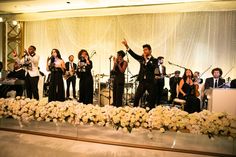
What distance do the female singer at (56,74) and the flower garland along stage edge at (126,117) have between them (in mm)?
2014

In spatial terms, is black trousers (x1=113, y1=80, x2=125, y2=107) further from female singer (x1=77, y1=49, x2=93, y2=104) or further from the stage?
the stage

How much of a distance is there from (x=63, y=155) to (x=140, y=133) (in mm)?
1217

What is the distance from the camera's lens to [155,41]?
10430 mm

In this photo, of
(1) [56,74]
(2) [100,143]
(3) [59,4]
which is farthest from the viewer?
(3) [59,4]

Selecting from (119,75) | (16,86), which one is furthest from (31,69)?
(119,75)

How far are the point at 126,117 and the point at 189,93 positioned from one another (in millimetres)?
3244

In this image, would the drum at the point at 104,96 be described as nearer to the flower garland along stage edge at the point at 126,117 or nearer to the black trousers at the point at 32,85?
the black trousers at the point at 32,85

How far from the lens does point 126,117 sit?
4.05m

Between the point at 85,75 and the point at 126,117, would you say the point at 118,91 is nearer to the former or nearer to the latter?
the point at 85,75

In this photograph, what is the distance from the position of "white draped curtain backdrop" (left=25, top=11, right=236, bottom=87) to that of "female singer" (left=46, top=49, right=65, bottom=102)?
14.2ft

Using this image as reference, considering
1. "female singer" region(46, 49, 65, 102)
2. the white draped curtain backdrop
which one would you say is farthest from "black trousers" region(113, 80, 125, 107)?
the white draped curtain backdrop

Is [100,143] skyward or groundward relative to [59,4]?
groundward

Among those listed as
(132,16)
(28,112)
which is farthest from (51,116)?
(132,16)

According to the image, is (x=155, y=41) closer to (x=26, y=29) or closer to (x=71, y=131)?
(x=26, y=29)
